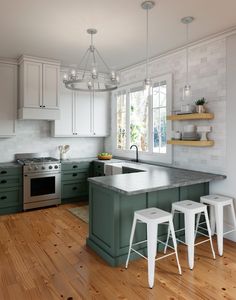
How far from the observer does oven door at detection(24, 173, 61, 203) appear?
4664 mm

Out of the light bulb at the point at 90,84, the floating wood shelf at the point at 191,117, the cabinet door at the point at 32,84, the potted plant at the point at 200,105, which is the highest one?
the cabinet door at the point at 32,84

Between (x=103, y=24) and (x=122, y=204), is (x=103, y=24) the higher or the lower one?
the higher one

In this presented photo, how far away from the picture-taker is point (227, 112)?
3480 mm

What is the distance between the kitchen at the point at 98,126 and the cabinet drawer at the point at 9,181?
0.02 meters

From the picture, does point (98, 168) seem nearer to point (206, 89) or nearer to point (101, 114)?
point (101, 114)

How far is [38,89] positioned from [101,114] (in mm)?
1581

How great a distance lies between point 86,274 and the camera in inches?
104

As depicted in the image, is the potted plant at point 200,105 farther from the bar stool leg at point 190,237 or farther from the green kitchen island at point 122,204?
the bar stool leg at point 190,237

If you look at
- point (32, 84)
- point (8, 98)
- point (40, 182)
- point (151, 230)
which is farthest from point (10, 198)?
point (151, 230)

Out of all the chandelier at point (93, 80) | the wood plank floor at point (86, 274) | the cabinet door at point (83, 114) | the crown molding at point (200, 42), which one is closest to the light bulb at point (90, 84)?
the chandelier at point (93, 80)

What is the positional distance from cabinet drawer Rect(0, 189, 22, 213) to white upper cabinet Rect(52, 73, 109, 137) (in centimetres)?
138

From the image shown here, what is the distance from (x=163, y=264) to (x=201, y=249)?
67 centimetres

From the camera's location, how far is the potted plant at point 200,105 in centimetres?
367

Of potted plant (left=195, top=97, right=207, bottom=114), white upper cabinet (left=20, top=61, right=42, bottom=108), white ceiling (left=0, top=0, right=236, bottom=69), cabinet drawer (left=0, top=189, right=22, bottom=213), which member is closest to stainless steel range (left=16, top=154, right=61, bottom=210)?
cabinet drawer (left=0, top=189, right=22, bottom=213)
